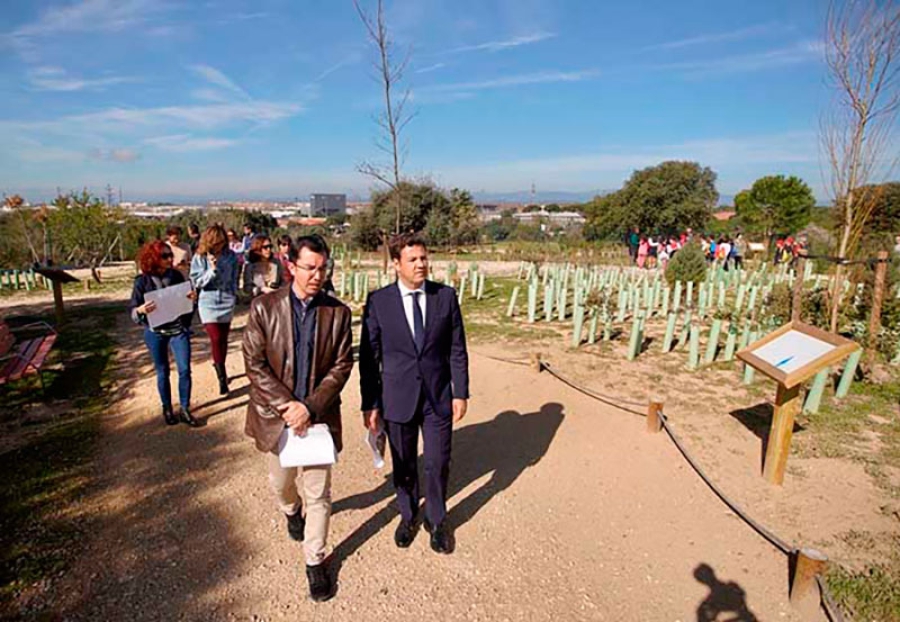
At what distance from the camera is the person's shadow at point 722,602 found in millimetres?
2668

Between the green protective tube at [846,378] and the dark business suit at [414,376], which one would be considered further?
the green protective tube at [846,378]

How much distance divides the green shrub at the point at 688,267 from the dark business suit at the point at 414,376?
30.7 feet

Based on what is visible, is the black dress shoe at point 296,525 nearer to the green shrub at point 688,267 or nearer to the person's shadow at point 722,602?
the person's shadow at point 722,602

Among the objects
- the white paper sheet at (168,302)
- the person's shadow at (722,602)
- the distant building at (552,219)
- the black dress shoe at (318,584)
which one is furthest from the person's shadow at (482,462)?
the distant building at (552,219)

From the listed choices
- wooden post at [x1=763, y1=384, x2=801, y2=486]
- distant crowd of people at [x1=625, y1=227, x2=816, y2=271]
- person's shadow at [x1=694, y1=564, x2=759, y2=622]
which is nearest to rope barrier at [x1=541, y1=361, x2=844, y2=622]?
person's shadow at [x1=694, y1=564, x2=759, y2=622]

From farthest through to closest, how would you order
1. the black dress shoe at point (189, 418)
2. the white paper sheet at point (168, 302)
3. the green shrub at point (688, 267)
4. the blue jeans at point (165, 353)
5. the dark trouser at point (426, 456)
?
the green shrub at point (688, 267) < the black dress shoe at point (189, 418) < the blue jeans at point (165, 353) < the white paper sheet at point (168, 302) < the dark trouser at point (426, 456)

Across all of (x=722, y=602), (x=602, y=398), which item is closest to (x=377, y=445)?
(x=722, y=602)

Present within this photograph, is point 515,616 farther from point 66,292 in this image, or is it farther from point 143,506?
point 66,292

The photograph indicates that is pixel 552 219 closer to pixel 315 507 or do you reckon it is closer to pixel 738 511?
pixel 738 511

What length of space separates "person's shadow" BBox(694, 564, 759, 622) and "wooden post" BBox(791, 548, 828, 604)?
25cm

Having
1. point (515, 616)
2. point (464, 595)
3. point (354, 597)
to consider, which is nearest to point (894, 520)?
point (515, 616)

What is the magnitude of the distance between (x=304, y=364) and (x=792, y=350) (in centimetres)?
352

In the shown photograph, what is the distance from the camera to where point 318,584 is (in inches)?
107

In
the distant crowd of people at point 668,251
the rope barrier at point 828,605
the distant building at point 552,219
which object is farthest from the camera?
the distant building at point 552,219
